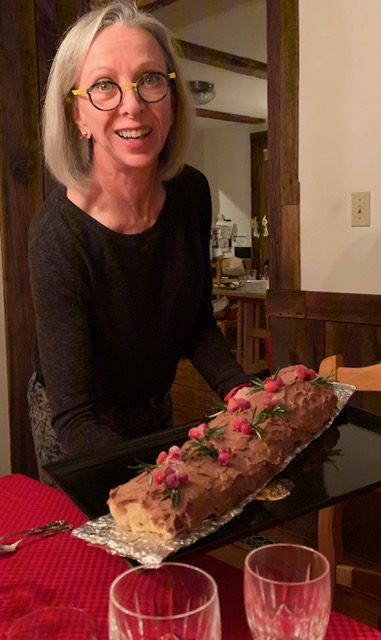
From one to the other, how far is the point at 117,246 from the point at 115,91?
0.96 ft

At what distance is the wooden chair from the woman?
0.88 ft

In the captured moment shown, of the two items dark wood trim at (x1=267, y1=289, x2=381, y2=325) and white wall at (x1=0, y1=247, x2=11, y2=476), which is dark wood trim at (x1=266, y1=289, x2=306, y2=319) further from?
white wall at (x1=0, y1=247, x2=11, y2=476)

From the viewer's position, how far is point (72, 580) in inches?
31.2

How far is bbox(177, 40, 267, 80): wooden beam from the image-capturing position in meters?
4.92

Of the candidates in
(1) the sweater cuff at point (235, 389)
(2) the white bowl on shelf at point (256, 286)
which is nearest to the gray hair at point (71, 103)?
(1) the sweater cuff at point (235, 389)

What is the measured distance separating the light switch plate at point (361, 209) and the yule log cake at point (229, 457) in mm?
951

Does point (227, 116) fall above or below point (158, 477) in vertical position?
above

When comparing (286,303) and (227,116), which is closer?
(286,303)

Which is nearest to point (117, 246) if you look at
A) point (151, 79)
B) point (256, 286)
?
point (151, 79)

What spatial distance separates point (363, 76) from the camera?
1975mm

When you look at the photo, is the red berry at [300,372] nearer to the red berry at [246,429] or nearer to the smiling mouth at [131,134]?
the red berry at [246,429]

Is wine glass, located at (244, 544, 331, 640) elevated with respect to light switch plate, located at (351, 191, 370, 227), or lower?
lower

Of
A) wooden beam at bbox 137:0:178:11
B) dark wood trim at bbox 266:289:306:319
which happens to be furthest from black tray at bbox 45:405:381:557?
wooden beam at bbox 137:0:178:11

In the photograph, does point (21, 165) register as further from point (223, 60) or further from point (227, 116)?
point (227, 116)
